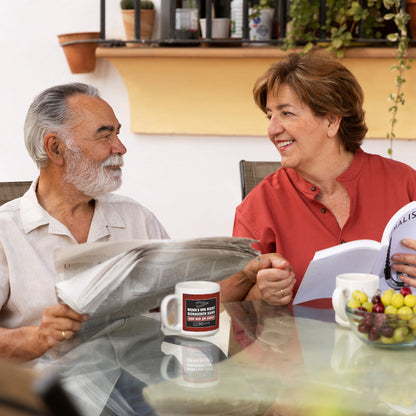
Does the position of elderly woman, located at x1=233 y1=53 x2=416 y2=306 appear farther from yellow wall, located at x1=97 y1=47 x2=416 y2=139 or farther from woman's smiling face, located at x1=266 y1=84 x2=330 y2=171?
yellow wall, located at x1=97 y1=47 x2=416 y2=139

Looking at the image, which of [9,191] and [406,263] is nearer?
[406,263]

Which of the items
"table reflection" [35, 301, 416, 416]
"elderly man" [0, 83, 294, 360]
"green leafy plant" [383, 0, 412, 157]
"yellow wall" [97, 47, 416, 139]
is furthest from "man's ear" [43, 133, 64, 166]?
"green leafy plant" [383, 0, 412, 157]

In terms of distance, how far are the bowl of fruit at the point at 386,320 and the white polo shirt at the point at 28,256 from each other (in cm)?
64

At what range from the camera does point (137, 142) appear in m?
2.68

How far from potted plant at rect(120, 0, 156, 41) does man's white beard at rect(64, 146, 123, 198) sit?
3.81 ft

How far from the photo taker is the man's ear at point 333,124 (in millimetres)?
1808

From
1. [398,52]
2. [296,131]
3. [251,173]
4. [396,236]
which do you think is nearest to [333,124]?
[296,131]

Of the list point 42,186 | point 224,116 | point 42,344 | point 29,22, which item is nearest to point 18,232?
point 42,186

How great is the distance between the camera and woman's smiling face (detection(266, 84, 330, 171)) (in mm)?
1776

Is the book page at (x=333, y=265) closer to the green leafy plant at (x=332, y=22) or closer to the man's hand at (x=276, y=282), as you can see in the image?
the man's hand at (x=276, y=282)

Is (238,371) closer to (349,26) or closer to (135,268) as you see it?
(135,268)

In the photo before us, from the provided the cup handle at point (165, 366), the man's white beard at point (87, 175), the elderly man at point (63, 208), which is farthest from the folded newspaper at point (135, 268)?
the man's white beard at point (87, 175)

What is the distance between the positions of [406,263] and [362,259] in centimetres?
12

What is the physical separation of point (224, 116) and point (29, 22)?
0.92 meters
